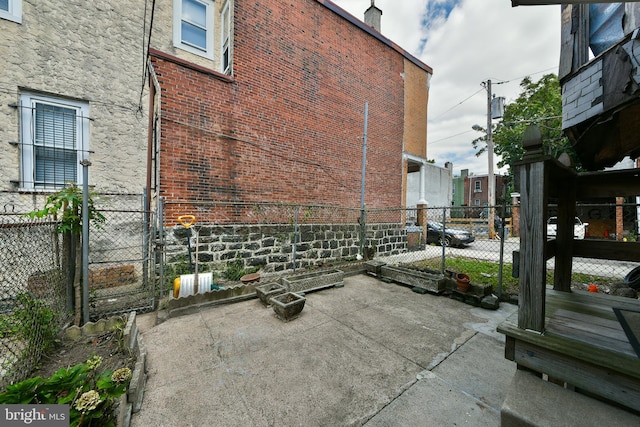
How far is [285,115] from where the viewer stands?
265 inches

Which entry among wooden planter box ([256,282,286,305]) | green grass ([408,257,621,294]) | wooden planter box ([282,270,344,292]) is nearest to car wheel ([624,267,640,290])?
green grass ([408,257,621,294])

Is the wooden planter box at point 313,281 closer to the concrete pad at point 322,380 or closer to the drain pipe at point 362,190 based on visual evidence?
the concrete pad at point 322,380

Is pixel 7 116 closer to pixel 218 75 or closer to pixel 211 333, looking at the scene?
pixel 218 75

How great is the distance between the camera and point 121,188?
6.04m

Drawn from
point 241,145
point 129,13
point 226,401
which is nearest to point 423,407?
point 226,401

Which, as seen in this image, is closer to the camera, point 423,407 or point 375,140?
point 423,407

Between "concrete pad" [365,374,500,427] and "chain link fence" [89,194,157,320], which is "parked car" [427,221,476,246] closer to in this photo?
"concrete pad" [365,374,500,427]

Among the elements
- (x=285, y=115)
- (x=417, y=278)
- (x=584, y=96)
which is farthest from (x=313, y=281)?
(x=584, y=96)

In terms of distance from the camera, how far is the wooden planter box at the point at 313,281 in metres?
4.82

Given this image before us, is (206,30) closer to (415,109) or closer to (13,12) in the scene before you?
(13,12)

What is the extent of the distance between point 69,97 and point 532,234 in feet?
28.6

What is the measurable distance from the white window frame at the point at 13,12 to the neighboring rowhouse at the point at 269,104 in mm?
2415

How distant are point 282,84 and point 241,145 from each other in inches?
89.5

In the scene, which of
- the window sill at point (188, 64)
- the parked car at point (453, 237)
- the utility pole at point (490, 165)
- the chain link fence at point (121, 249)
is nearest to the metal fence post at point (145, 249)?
the chain link fence at point (121, 249)
